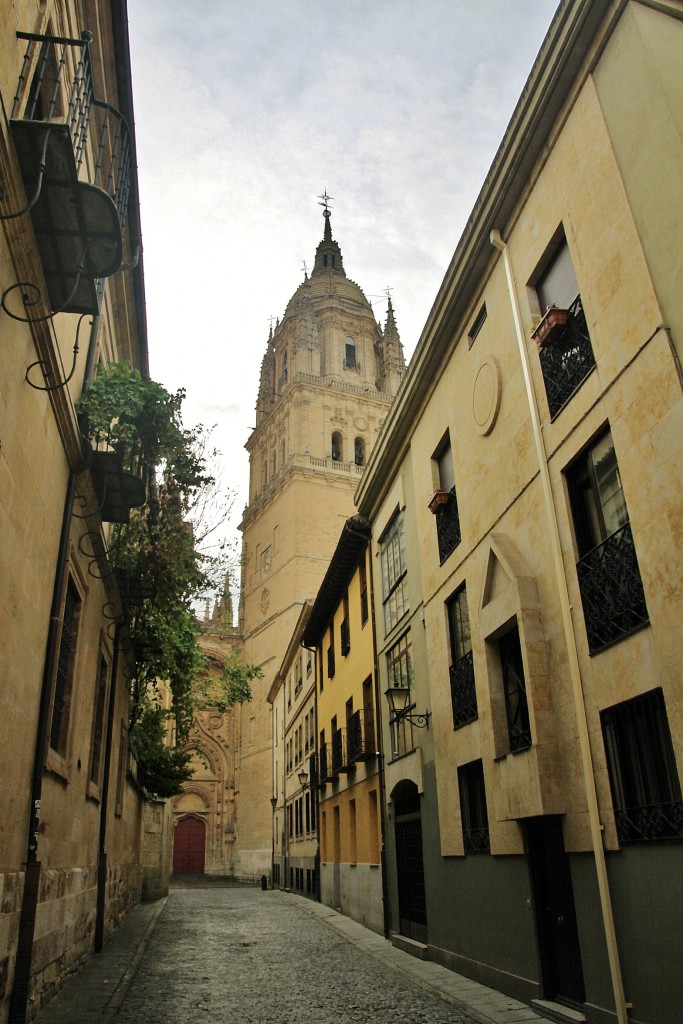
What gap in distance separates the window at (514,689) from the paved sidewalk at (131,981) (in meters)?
2.51

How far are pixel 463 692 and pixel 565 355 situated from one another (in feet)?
15.5

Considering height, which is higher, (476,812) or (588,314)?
(588,314)

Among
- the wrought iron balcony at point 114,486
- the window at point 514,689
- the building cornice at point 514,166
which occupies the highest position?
the building cornice at point 514,166

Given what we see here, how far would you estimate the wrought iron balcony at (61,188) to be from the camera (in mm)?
5355

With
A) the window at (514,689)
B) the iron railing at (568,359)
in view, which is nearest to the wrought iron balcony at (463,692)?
the window at (514,689)

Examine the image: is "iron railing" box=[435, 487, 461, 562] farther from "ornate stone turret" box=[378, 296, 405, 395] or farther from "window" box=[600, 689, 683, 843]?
"ornate stone turret" box=[378, 296, 405, 395]

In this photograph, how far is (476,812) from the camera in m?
9.73

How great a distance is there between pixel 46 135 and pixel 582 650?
601cm

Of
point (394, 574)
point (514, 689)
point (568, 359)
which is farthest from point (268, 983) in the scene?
point (568, 359)

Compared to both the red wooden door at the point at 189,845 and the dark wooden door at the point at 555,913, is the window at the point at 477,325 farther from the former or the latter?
the red wooden door at the point at 189,845

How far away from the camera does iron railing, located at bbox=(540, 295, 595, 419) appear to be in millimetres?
7418

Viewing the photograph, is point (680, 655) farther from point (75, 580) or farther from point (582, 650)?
point (75, 580)

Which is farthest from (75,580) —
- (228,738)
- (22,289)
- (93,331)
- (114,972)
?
(228,738)

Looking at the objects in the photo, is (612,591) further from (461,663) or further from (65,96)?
(65,96)
